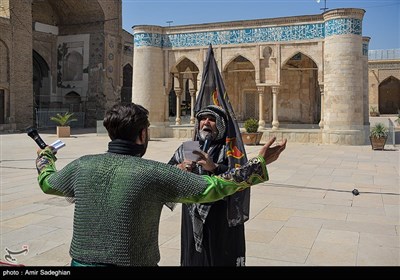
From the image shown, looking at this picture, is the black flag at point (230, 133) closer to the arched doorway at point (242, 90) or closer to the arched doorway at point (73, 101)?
the arched doorway at point (242, 90)

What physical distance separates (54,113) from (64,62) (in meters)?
4.24

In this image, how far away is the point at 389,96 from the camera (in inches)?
1503

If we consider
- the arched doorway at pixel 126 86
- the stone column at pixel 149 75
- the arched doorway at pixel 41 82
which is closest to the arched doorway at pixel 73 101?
the arched doorway at pixel 41 82

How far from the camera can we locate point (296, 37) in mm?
17031

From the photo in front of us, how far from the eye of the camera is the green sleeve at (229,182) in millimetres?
1722

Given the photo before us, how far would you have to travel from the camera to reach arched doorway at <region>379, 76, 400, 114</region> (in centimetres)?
3759

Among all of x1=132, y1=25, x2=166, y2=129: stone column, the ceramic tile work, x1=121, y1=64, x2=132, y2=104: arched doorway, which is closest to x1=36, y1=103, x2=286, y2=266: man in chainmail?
the ceramic tile work

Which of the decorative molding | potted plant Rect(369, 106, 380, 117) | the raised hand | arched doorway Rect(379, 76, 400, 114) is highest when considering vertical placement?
the decorative molding

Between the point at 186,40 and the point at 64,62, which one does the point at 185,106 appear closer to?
the point at 64,62

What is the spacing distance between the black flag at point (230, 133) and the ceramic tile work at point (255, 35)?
45.7ft

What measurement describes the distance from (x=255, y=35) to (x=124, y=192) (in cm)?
1711

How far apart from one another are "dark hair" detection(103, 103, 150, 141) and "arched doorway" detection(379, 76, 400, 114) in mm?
39731

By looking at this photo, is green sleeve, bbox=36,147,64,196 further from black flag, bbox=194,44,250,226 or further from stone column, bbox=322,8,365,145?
stone column, bbox=322,8,365,145

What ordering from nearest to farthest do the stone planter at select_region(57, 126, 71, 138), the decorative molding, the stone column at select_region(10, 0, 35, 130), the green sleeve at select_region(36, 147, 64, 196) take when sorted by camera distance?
1. the green sleeve at select_region(36, 147, 64, 196)
2. the stone planter at select_region(57, 126, 71, 138)
3. the stone column at select_region(10, 0, 35, 130)
4. the decorative molding
